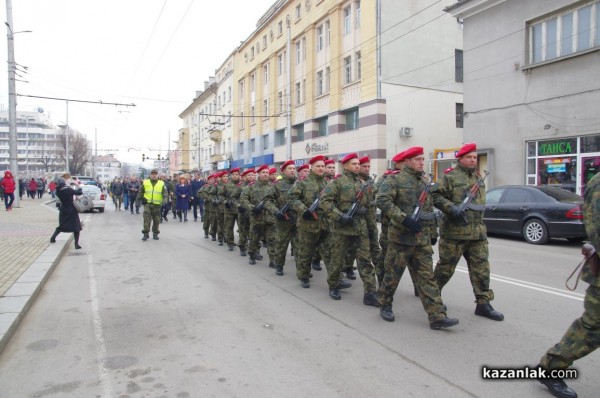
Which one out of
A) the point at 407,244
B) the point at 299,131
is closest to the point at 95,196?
the point at 299,131

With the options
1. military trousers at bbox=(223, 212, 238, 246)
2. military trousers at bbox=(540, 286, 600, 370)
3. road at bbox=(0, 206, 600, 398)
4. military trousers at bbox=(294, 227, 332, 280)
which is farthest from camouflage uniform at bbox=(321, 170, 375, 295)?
military trousers at bbox=(223, 212, 238, 246)

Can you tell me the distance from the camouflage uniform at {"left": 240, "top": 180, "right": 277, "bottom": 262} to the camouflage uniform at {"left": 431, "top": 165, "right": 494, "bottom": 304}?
325cm

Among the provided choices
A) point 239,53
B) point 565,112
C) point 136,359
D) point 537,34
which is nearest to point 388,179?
point 136,359

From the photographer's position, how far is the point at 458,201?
482cm

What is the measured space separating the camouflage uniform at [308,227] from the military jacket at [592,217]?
3702 millimetres

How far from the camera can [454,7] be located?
1798 centimetres

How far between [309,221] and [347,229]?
0.97 meters

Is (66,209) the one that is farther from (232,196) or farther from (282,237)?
(282,237)

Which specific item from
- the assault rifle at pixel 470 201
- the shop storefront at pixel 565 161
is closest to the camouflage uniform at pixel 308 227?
the assault rifle at pixel 470 201

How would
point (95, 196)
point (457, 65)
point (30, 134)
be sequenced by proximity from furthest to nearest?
point (30, 134) → point (457, 65) → point (95, 196)

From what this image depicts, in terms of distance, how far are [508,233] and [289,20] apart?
2577 centimetres

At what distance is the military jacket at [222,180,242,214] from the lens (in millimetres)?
9939

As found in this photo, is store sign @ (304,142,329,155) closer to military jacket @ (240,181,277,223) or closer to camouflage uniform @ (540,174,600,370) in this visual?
military jacket @ (240,181,277,223)

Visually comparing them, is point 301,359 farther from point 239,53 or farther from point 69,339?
point 239,53
